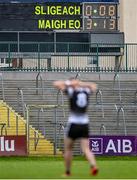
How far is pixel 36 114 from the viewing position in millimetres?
32594

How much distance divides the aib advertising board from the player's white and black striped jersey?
1292cm

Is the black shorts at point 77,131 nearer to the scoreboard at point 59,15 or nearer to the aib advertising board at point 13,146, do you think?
the aib advertising board at point 13,146

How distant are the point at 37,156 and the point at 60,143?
2375mm

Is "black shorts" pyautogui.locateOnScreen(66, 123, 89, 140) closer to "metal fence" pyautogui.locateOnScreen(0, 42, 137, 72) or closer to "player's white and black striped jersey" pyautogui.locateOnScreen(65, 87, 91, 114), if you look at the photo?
"player's white and black striped jersey" pyautogui.locateOnScreen(65, 87, 91, 114)

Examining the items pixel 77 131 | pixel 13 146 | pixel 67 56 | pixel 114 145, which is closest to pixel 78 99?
pixel 77 131

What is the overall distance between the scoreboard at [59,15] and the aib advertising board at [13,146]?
8.17 m

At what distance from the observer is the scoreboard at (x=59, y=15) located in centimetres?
3431

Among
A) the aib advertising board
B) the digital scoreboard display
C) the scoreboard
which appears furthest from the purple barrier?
the digital scoreboard display

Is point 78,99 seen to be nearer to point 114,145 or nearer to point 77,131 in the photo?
point 77,131

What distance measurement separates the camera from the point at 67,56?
3797 centimetres

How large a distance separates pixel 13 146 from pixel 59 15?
8668 millimetres

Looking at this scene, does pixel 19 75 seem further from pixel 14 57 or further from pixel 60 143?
pixel 60 143

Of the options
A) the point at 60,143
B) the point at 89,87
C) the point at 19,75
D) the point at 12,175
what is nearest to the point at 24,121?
the point at 60,143

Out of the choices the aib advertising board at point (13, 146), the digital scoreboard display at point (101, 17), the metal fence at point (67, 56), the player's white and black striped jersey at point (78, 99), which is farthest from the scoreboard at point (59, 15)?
the player's white and black striped jersey at point (78, 99)
